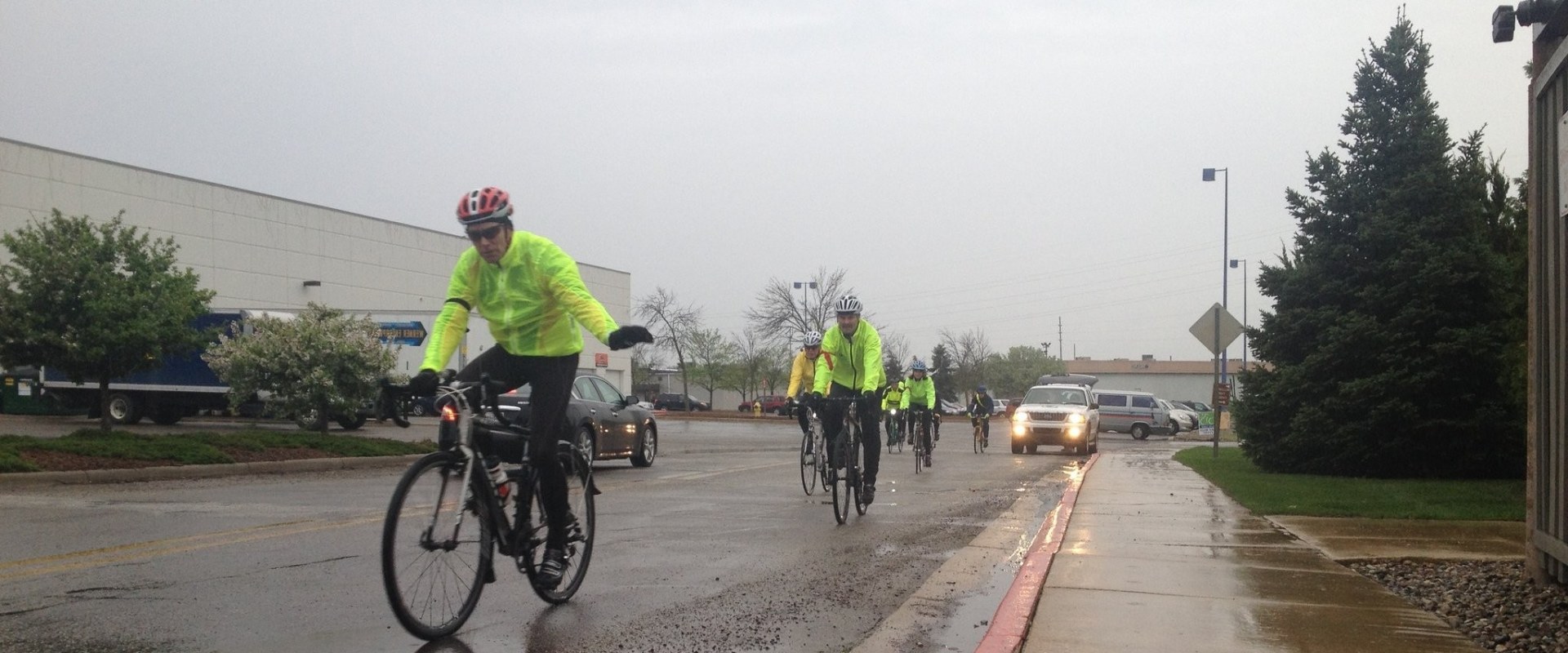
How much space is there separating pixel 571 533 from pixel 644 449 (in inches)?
500

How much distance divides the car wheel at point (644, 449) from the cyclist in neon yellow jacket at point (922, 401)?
399 centimetres

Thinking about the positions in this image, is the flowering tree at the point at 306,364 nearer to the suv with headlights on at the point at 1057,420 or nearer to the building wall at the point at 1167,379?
the suv with headlights on at the point at 1057,420

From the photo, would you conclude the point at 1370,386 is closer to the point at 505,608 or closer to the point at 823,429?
the point at 823,429

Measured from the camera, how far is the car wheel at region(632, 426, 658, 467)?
728 inches

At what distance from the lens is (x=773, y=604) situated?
243 inches

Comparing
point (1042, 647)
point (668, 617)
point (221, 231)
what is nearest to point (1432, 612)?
point (1042, 647)

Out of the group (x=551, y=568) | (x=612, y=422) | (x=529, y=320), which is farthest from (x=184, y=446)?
(x=529, y=320)

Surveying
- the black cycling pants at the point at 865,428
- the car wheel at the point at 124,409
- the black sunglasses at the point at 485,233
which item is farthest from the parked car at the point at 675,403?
the black sunglasses at the point at 485,233

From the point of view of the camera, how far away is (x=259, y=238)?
50.2m

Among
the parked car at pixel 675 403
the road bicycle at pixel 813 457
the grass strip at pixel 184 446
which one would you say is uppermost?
the road bicycle at pixel 813 457

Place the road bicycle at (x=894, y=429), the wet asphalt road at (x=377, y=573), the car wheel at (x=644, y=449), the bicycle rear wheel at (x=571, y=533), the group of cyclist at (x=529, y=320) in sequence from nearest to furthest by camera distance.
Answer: the wet asphalt road at (x=377, y=573) < the group of cyclist at (x=529, y=320) < the bicycle rear wheel at (x=571, y=533) < the car wheel at (x=644, y=449) < the road bicycle at (x=894, y=429)

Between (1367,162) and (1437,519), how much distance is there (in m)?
8.56

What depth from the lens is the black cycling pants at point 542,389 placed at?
224 inches

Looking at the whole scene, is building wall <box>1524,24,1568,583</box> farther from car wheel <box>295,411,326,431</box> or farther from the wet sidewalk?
car wheel <box>295,411,326,431</box>
